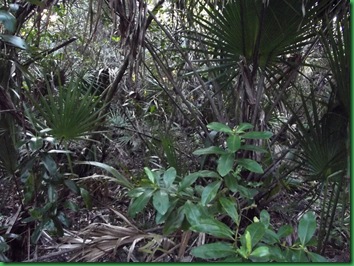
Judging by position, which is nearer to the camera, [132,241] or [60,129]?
[132,241]

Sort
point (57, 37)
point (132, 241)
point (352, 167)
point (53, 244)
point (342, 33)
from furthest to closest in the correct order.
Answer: point (57, 37)
point (53, 244)
point (132, 241)
point (342, 33)
point (352, 167)

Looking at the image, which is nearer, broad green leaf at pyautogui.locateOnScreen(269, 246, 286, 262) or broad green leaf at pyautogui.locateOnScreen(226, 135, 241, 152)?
broad green leaf at pyautogui.locateOnScreen(269, 246, 286, 262)

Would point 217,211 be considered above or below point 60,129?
below

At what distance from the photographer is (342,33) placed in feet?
5.01

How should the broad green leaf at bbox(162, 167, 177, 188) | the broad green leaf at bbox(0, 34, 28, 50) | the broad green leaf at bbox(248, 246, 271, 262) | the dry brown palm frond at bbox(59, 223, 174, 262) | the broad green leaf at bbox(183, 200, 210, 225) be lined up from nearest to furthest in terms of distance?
the broad green leaf at bbox(248, 246, 271, 262)
the broad green leaf at bbox(183, 200, 210, 225)
the broad green leaf at bbox(162, 167, 177, 188)
the broad green leaf at bbox(0, 34, 28, 50)
the dry brown palm frond at bbox(59, 223, 174, 262)

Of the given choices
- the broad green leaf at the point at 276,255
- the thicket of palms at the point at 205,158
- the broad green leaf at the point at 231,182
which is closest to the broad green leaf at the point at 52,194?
the thicket of palms at the point at 205,158

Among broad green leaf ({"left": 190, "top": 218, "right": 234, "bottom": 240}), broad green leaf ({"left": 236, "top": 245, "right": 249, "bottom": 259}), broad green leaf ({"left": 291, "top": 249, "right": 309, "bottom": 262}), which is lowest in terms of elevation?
broad green leaf ({"left": 291, "top": 249, "right": 309, "bottom": 262})

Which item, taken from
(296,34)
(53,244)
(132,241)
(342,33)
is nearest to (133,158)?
(53,244)

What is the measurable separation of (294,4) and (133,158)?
1.61 m

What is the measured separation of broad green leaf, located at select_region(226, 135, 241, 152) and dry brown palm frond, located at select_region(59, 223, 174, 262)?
472 millimetres

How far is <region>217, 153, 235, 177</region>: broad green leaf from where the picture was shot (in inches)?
52.5

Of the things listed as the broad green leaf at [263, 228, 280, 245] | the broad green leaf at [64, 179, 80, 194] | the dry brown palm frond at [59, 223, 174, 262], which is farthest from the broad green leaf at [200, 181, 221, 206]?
the broad green leaf at [64, 179, 80, 194]

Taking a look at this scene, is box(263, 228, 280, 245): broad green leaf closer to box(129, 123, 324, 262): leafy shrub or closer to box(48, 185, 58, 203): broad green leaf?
box(129, 123, 324, 262): leafy shrub

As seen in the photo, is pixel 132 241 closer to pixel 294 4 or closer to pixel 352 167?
pixel 352 167
